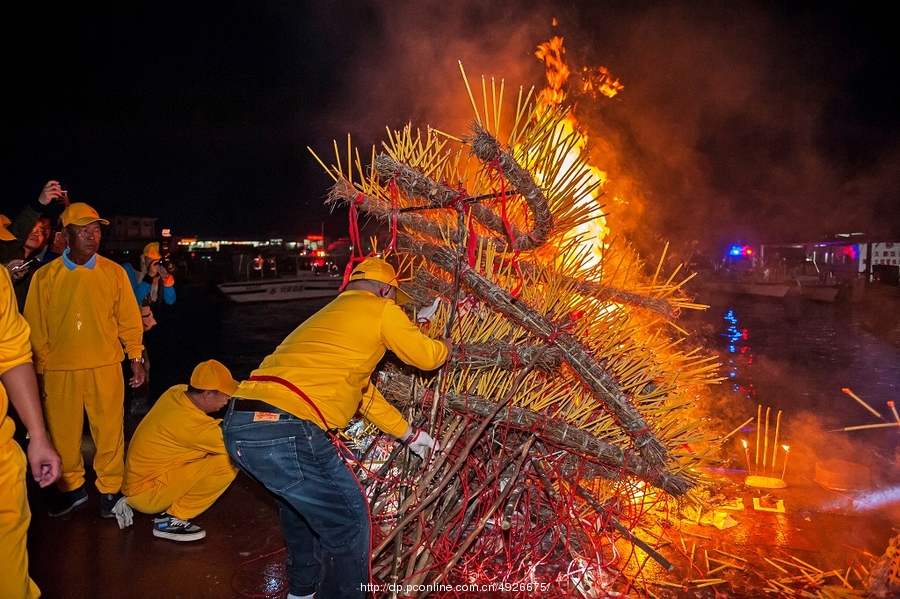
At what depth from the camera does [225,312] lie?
21250 mm

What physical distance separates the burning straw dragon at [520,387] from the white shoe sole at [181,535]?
120cm

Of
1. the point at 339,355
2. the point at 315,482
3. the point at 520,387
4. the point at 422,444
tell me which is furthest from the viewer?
the point at 520,387

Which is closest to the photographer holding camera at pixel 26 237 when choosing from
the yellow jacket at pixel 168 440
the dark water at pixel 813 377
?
the yellow jacket at pixel 168 440

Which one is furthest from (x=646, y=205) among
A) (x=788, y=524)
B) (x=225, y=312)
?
(x=225, y=312)

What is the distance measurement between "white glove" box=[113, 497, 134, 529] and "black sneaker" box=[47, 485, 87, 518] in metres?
0.48

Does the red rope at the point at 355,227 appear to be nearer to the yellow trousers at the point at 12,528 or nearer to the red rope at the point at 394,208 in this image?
the red rope at the point at 394,208

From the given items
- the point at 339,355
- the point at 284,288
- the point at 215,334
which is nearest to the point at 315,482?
→ the point at 339,355

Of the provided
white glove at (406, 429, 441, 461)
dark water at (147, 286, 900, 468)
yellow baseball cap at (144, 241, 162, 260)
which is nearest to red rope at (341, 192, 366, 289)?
white glove at (406, 429, 441, 461)

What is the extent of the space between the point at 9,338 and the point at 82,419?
7.14 feet

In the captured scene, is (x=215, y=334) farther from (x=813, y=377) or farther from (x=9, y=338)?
(x=9, y=338)

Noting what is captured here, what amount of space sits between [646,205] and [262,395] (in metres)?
5.45

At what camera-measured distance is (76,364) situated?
418 cm

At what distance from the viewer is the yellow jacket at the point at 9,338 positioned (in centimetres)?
235

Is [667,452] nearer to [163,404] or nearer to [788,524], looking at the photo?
[788,524]
